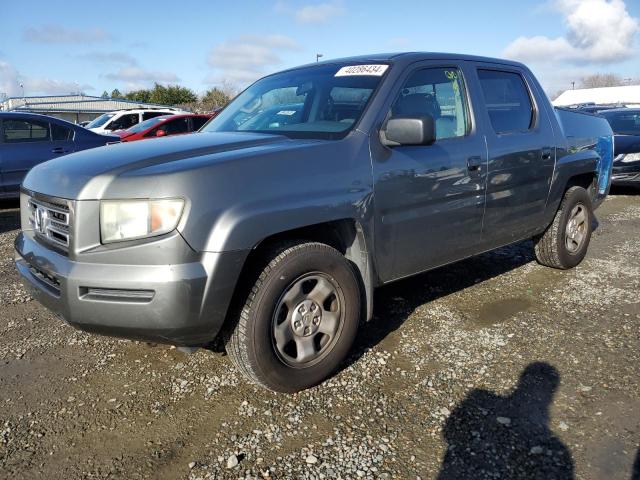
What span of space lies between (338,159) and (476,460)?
1625mm

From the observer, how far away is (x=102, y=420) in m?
2.70

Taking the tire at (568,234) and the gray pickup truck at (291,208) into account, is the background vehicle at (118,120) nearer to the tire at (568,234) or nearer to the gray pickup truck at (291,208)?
the gray pickup truck at (291,208)

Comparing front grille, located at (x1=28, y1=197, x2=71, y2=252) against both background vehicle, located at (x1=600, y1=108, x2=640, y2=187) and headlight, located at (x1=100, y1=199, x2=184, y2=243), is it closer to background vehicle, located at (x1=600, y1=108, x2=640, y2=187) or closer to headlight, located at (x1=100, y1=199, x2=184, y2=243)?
headlight, located at (x1=100, y1=199, x2=184, y2=243)

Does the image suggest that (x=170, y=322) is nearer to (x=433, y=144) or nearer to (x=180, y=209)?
(x=180, y=209)

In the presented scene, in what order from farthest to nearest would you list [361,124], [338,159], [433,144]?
[433,144] → [361,124] → [338,159]

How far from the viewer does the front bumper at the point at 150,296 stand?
2375 millimetres

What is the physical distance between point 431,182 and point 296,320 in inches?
48.6

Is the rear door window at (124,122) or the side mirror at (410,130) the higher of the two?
the side mirror at (410,130)

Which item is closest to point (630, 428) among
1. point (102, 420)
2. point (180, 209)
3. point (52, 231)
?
point (180, 209)

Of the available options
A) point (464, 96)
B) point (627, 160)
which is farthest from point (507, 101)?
point (627, 160)

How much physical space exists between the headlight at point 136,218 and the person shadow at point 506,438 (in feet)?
5.38

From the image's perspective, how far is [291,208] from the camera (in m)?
2.64

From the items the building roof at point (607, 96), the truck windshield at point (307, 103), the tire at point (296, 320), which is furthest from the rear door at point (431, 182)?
the building roof at point (607, 96)

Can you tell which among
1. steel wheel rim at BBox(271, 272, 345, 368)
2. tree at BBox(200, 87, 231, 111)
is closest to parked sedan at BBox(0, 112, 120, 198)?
steel wheel rim at BBox(271, 272, 345, 368)
